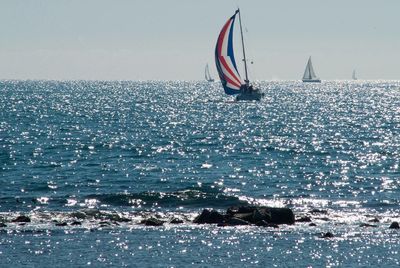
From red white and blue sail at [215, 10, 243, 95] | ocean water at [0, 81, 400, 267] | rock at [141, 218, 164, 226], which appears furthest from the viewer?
red white and blue sail at [215, 10, 243, 95]

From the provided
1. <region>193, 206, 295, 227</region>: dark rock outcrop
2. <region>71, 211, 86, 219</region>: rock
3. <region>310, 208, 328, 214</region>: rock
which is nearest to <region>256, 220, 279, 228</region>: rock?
<region>193, 206, 295, 227</region>: dark rock outcrop

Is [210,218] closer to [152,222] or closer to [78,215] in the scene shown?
[152,222]

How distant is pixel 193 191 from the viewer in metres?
57.7

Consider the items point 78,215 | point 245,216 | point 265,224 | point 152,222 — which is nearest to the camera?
point 265,224

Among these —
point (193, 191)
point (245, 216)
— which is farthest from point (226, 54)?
point (245, 216)

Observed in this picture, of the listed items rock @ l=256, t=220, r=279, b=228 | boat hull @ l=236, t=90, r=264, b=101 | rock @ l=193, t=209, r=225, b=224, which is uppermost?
rock @ l=193, t=209, r=225, b=224

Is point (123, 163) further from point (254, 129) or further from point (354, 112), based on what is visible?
point (354, 112)

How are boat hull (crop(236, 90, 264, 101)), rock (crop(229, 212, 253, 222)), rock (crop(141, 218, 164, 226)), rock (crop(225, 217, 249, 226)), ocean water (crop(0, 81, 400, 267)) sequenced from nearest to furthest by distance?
ocean water (crop(0, 81, 400, 267))
rock (crop(141, 218, 164, 226))
rock (crop(225, 217, 249, 226))
rock (crop(229, 212, 253, 222))
boat hull (crop(236, 90, 264, 101))

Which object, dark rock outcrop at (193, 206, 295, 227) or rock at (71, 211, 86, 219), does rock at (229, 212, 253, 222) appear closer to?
dark rock outcrop at (193, 206, 295, 227)

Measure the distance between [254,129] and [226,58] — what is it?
34.7 metres

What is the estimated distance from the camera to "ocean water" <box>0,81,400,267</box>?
3744cm

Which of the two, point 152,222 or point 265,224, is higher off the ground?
point 152,222

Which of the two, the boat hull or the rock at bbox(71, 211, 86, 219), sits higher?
the rock at bbox(71, 211, 86, 219)

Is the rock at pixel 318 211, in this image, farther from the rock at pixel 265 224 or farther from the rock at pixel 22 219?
the rock at pixel 22 219
